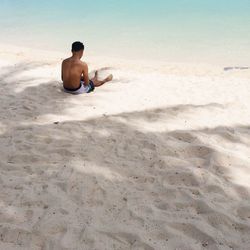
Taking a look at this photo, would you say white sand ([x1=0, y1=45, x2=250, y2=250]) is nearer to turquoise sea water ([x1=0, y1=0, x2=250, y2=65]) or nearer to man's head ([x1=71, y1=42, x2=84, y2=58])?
man's head ([x1=71, y1=42, x2=84, y2=58])

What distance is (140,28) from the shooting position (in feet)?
77.2

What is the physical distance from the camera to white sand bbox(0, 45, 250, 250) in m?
3.21

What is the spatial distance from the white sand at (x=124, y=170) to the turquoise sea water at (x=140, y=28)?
31.6 ft

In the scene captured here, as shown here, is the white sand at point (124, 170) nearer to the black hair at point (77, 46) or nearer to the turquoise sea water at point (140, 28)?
the black hair at point (77, 46)

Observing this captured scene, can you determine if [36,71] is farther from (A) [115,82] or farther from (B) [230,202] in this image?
(B) [230,202]

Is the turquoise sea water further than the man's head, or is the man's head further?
the turquoise sea water

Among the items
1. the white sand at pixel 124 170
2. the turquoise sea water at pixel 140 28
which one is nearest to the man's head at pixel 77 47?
the white sand at pixel 124 170

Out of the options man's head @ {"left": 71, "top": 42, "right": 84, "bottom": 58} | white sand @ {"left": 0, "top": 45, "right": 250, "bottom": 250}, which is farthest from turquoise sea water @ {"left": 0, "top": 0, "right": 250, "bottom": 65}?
white sand @ {"left": 0, "top": 45, "right": 250, "bottom": 250}

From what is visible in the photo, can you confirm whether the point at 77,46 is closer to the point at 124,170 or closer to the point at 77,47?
the point at 77,47

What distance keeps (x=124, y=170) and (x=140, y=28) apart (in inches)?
795

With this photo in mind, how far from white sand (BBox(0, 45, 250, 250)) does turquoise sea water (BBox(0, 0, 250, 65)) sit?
9.64 meters

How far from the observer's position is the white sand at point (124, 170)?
3207 mm

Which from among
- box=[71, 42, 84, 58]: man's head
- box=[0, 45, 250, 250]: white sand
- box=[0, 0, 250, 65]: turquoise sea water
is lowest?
box=[0, 0, 250, 65]: turquoise sea water

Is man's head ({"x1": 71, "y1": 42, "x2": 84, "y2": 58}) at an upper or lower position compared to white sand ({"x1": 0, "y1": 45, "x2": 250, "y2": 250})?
upper
